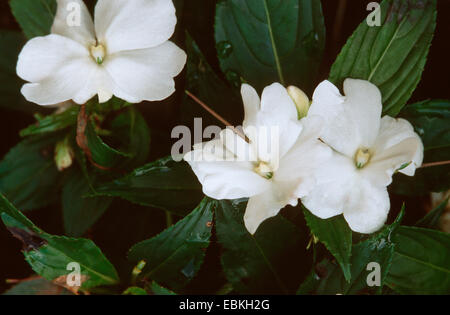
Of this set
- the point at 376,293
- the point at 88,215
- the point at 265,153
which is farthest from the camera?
the point at 88,215

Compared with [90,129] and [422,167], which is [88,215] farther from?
[422,167]

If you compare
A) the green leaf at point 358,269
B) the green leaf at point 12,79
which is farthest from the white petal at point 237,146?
the green leaf at point 12,79

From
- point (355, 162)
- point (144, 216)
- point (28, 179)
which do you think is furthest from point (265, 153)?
point (28, 179)

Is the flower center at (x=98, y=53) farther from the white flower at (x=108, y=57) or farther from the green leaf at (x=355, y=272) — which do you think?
the green leaf at (x=355, y=272)

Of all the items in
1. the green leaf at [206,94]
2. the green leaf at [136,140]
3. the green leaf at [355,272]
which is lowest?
the green leaf at [355,272]

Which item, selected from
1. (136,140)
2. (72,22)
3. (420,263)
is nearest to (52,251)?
(136,140)

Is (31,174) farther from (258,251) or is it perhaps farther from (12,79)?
(258,251)

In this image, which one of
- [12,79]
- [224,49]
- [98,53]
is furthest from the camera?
[12,79]
